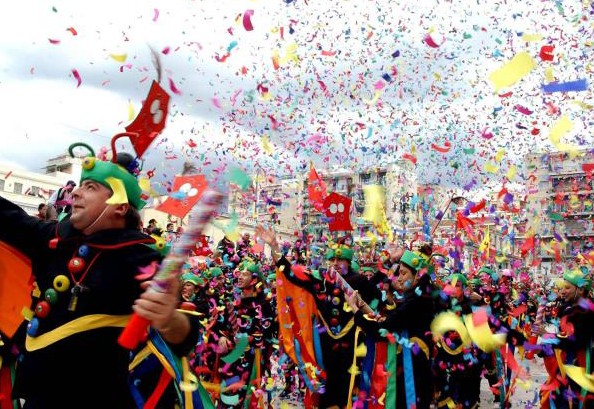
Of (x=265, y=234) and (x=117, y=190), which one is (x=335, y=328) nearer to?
(x=265, y=234)

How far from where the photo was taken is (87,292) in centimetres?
243

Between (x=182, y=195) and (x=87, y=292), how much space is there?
1.29 meters

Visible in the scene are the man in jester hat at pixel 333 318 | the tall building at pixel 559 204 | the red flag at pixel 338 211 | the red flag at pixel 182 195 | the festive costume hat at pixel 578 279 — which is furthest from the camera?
the tall building at pixel 559 204

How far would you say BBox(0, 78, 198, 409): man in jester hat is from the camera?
235cm

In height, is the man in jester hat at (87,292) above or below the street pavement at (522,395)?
above

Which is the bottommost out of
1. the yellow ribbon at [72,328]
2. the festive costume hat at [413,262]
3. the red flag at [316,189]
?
the yellow ribbon at [72,328]

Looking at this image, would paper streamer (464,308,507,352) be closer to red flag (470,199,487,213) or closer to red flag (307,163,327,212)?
red flag (470,199,487,213)

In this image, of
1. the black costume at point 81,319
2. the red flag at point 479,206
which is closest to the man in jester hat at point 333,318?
the black costume at point 81,319

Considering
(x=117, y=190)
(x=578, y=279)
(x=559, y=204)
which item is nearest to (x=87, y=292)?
(x=117, y=190)

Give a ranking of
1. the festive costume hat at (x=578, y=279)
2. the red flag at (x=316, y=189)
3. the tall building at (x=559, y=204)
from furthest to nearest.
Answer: the red flag at (x=316, y=189) < the tall building at (x=559, y=204) < the festive costume hat at (x=578, y=279)

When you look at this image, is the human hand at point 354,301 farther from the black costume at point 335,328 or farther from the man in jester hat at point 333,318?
the black costume at point 335,328

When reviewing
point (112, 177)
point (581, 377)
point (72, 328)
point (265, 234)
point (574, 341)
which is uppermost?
point (112, 177)

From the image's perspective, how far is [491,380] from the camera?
421 inches

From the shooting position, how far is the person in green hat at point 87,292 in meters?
2.35
